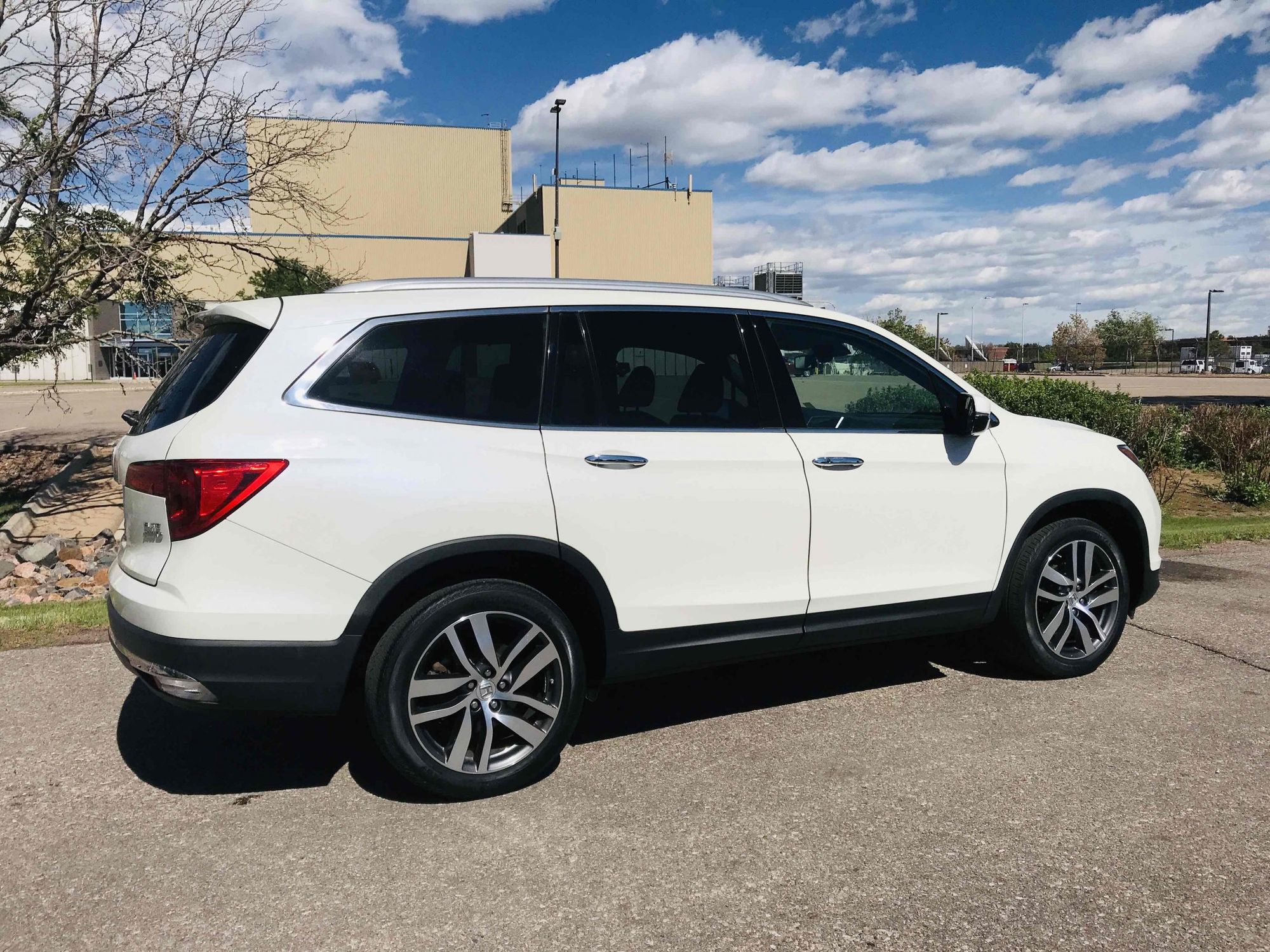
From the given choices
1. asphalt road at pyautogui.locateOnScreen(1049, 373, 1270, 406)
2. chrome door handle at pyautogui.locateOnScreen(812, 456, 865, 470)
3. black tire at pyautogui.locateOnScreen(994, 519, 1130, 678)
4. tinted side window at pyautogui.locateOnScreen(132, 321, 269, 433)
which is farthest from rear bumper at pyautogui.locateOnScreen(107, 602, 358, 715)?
asphalt road at pyautogui.locateOnScreen(1049, 373, 1270, 406)

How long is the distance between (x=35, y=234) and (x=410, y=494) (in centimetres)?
950

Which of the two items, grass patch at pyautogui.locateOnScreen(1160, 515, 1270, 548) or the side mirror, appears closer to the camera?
the side mirror

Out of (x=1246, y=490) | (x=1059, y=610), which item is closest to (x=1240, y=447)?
(x=1246, y=490)

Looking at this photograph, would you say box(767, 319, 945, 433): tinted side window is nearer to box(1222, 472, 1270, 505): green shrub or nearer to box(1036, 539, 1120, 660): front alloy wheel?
box(1036, 539, 1120, 660): front alloy wheel

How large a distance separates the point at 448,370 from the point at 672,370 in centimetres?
97

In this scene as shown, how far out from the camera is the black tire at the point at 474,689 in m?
3.58

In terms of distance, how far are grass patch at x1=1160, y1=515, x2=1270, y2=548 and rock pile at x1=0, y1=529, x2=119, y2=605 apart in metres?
10.1

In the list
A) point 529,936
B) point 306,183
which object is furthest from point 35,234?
point 529,936

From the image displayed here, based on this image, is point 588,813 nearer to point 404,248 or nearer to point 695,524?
point 695,524

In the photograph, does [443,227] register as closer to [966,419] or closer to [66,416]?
[66,416]

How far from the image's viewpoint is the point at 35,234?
10797 mm

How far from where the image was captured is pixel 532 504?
372 cm

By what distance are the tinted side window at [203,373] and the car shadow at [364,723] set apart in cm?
136

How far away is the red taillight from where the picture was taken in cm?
336
